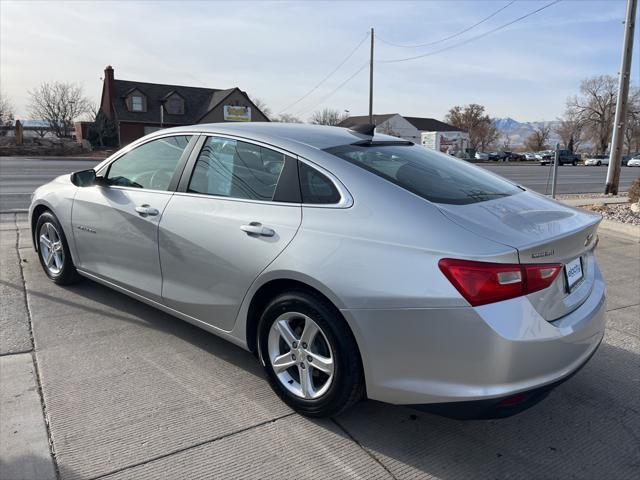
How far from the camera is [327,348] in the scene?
2.72 metres

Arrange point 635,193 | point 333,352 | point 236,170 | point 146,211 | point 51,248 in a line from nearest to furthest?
point 333,352 < point 236,170 < point 146,211 < point 51,248 < point 635,193

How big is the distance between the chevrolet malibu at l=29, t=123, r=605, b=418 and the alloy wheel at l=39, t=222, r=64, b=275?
1.16 metres

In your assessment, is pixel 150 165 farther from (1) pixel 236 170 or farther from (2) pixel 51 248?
(2) pixel 51 248

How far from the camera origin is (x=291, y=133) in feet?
10.9

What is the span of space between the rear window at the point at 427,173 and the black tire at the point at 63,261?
2845 mm

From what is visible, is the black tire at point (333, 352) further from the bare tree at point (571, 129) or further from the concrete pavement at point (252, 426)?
the bare tree at point (571, 129)

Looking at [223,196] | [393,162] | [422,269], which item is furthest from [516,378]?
[223,196]

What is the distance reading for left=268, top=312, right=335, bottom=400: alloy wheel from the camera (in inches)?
107

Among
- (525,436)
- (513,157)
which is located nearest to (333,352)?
(525,436)

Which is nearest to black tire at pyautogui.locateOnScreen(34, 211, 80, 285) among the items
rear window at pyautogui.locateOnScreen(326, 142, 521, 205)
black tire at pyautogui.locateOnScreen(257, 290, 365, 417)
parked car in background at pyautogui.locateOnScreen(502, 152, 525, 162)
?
black tire at pyautogui.locateOnScreen(257, 290, 365, 417)

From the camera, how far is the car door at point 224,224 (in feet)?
9.57

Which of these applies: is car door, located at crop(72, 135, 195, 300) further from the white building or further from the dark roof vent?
the white building

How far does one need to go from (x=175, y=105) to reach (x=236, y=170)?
5166 cm

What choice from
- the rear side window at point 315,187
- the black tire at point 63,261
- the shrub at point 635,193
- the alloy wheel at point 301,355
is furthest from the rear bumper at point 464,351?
the shrub at point 635,193
